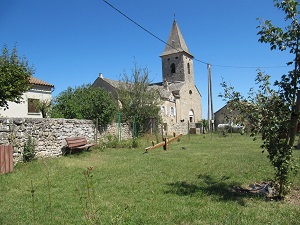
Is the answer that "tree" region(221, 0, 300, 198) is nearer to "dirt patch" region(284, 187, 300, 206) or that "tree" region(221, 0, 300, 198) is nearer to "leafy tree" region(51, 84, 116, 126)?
"dirt patch" region(284, 187, 300, 206)

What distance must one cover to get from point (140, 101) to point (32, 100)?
10.3m

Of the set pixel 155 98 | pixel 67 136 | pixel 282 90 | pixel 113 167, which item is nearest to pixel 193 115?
pixel 155 98

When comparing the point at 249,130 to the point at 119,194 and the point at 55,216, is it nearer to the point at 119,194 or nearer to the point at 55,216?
the point at 119,194

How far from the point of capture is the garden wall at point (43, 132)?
10227 mm

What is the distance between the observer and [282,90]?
18.5 ft

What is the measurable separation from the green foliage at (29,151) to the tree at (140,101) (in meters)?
13.8

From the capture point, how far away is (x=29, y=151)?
10.7m

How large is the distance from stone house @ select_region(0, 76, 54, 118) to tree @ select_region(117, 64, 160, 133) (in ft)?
24.3

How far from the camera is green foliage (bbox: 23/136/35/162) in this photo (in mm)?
10608

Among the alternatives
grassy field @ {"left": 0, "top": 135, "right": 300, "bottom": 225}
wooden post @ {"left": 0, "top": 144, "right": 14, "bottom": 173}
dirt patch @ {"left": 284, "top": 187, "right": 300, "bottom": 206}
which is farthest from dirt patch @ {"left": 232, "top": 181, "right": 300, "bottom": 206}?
wooden post @ {"left": 0, "top": 144, "right": 14, "bottom": 173}

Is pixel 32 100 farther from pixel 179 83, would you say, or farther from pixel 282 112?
pixel 179 83

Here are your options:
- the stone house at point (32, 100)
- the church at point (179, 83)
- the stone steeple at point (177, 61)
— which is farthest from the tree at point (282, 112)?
the stone steeple at point (177, 61)

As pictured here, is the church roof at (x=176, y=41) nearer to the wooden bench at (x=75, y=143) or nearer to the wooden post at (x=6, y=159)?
the wooden bench at (x=75, y=143)

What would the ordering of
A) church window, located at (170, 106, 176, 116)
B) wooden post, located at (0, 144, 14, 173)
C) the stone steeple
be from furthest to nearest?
the stone steeple, church window, located at (170, 106, 176, 116), wooden post, located at (0, 144, 14, 173)
